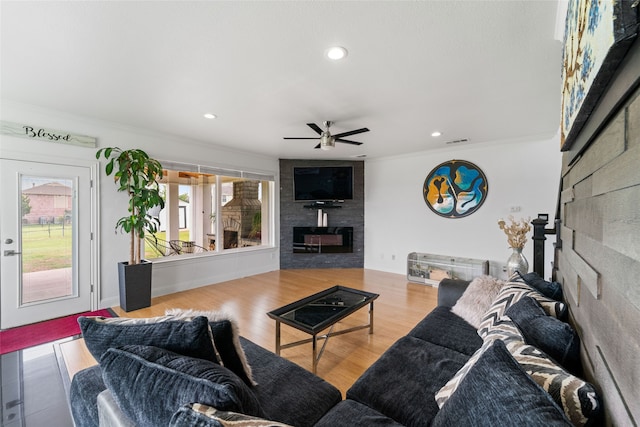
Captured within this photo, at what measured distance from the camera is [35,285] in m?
3.07

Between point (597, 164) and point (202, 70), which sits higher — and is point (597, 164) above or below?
below

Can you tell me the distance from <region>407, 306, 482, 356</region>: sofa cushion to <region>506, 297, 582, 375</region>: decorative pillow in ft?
1.81

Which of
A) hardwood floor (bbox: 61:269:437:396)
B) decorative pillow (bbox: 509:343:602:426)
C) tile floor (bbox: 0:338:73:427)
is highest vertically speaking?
decorative pillow (bbox: 509:343:602:426)

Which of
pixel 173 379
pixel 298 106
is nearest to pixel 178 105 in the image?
pixel 298 106

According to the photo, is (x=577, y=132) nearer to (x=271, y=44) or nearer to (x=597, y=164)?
(x=597, y=164)

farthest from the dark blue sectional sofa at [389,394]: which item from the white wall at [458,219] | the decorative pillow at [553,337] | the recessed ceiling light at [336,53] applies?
the white wall at [458,219]

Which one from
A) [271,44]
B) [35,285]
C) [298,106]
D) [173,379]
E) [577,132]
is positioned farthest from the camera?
[35,285]

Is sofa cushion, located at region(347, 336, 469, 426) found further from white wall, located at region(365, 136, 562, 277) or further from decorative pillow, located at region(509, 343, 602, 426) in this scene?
white wall, located at region(365, 136, 562, 277)

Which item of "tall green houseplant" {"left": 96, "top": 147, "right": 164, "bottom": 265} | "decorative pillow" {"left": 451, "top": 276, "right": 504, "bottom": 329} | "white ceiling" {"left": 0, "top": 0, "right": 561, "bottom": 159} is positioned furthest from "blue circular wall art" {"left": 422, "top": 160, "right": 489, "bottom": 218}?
"tall green houseplant" {"left": 96, "top": 147, "right": 164, "bottom": 265}

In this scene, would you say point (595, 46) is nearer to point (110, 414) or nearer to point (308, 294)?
point (110, 414)

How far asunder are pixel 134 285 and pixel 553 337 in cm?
407

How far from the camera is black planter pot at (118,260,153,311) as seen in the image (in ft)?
10.9

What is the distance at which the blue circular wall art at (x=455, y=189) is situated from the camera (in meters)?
4.54

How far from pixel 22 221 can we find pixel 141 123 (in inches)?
66.2
